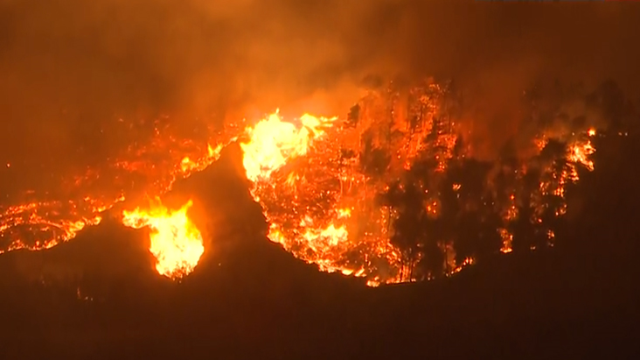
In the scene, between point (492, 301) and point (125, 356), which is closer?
point (125, 356)

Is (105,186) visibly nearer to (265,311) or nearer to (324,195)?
(265,311)

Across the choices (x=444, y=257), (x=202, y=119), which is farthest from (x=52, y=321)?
(x=444, y=257)

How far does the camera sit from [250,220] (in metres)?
10.7

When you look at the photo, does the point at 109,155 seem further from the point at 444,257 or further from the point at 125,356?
the point at 444,257

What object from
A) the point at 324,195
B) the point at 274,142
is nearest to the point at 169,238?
the point at 274,142

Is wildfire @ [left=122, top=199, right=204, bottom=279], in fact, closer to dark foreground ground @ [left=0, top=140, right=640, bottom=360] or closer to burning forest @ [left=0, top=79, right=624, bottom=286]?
burning forest @ [left=0, top=79, right=624, bottom=286]

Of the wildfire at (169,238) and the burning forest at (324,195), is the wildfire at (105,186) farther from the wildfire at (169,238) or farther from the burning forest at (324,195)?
the wildfire at (169,238)

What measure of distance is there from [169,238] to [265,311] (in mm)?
1541

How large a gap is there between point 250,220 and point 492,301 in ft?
10.9

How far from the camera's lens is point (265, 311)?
34.9 ft

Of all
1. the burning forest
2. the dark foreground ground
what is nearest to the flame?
the burning forest

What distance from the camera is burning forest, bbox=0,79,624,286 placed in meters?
10.6

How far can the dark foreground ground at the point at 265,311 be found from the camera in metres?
10.3

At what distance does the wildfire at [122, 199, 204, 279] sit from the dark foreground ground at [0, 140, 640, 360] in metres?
0.14
